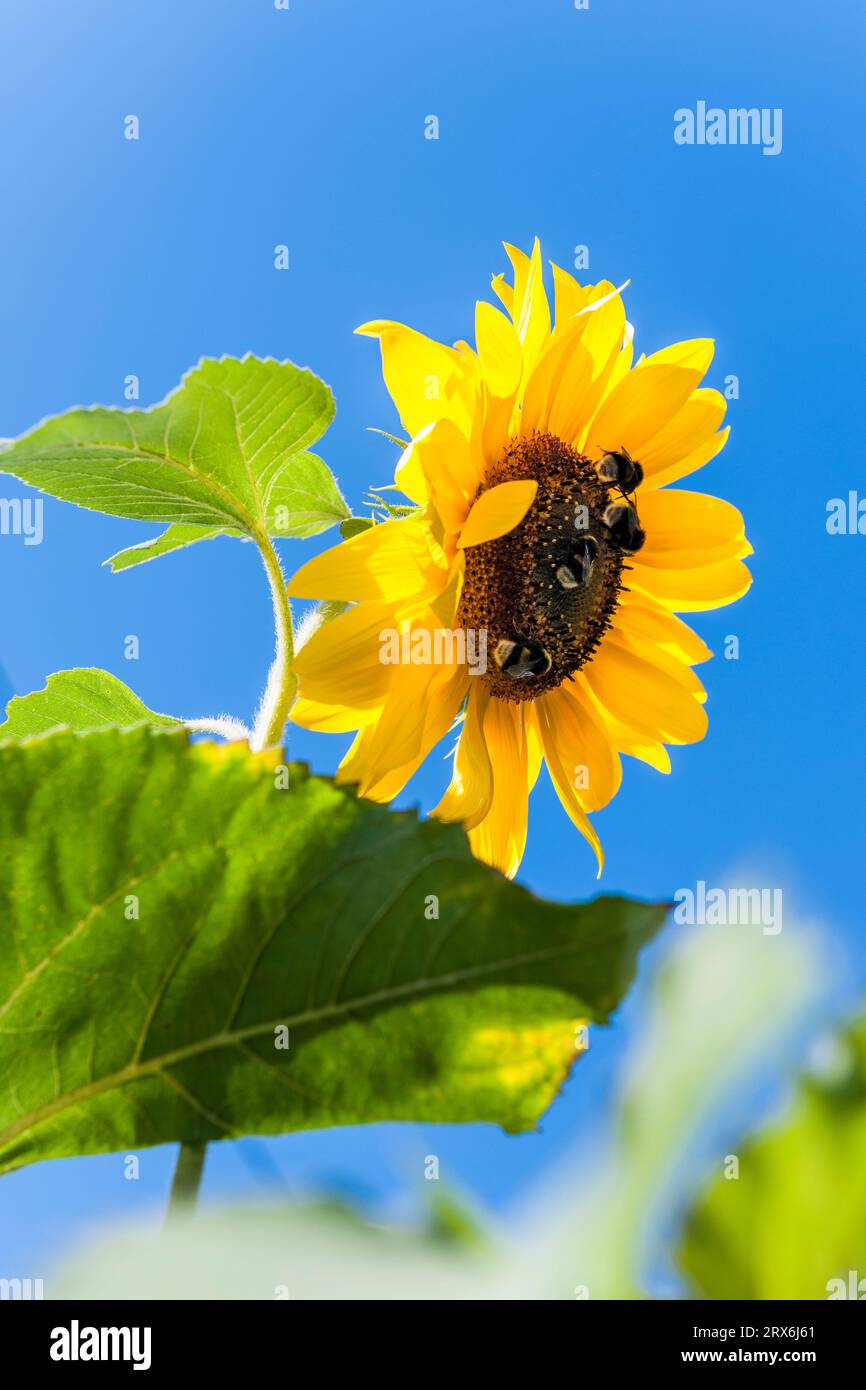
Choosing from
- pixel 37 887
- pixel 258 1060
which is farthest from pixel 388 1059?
pixel 37 887

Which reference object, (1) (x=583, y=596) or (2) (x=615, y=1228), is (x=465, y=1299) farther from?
(1) (x=583, y=596)

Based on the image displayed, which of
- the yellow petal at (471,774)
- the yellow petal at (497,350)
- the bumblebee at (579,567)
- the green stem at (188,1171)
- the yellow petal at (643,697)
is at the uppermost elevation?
the yellow petal at (497,350)

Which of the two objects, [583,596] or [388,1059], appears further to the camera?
[583,596]

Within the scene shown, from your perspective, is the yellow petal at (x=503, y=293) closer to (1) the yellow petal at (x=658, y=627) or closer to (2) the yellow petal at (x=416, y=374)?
(2) the yellow petal at (x=416, y=374)

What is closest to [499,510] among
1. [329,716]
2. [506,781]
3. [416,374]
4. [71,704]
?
[416,374]

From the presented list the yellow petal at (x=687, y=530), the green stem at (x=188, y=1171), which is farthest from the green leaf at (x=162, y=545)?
the green stem at (x=188, y=1171)

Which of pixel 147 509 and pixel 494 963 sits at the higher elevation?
pixel 147 509
